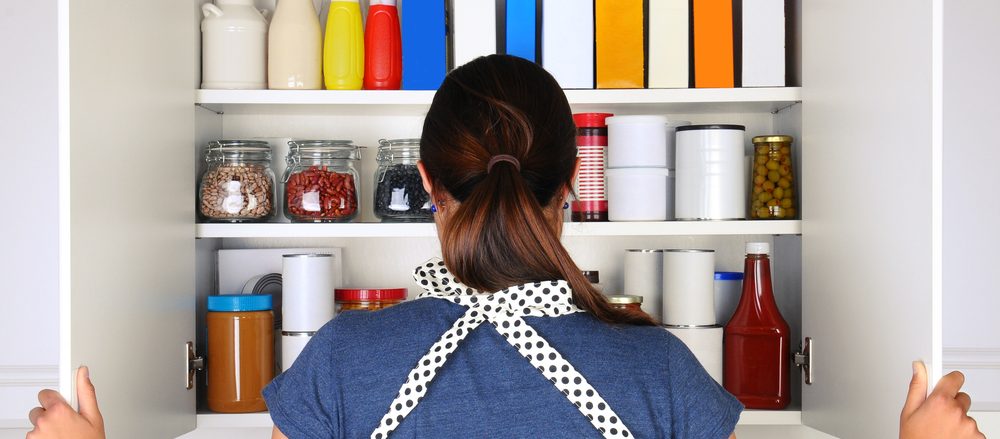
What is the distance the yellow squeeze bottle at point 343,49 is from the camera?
1335 millimetres

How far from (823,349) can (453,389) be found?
0.68m

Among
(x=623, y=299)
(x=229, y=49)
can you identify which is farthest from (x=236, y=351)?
(x=623, y=299)

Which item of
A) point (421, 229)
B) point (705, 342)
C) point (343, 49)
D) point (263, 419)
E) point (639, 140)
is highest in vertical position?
point (343, 49)

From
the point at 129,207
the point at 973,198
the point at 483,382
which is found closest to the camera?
the point at 483,382

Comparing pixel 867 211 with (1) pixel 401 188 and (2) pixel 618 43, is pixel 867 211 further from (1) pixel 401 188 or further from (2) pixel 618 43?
(1) pixel 401 188

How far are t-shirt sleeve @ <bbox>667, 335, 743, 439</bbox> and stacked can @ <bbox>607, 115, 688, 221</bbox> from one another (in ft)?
1.77

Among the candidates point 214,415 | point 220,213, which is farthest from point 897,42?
point 214,415

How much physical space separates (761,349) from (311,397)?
787 millimetres

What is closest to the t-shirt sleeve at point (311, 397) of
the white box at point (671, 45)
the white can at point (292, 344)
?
the white can at point (292, 344)

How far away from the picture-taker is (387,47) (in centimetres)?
134

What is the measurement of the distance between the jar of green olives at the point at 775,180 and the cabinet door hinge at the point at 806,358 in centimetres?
19

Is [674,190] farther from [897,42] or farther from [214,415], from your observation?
[214,415]

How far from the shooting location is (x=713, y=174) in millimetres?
1339

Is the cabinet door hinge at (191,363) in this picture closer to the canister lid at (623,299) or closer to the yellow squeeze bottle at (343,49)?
the yellow squeeze bottle at (343,49)
